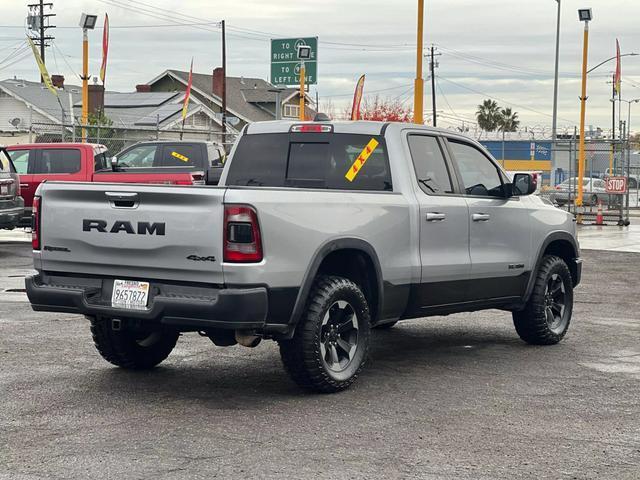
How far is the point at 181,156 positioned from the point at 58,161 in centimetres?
246

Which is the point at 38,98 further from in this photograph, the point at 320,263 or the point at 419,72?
the point at 320,263

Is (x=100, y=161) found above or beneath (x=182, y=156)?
beneath

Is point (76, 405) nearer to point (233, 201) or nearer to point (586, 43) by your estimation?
point (233, 201)

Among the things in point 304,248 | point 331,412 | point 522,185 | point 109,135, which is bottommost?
point 331,412

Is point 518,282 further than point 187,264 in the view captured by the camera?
Yes

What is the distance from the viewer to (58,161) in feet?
73.8

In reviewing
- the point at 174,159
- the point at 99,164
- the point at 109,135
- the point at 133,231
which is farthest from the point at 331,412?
the point at 109,135

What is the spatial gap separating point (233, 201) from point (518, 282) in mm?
3589

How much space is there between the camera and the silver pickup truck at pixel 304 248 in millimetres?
7160

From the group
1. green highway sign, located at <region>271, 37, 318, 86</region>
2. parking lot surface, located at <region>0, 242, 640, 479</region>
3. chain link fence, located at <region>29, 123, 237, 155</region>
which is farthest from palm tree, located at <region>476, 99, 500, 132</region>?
parking lot surface, located at <region>0, 242, 640, 479</region>

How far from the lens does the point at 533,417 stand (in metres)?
7.17

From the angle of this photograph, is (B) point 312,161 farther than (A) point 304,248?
Yes

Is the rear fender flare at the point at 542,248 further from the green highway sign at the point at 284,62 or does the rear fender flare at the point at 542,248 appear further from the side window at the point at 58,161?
the green highway sign at the point at 284,62

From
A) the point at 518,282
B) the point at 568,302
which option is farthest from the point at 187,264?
the point at 568,302
